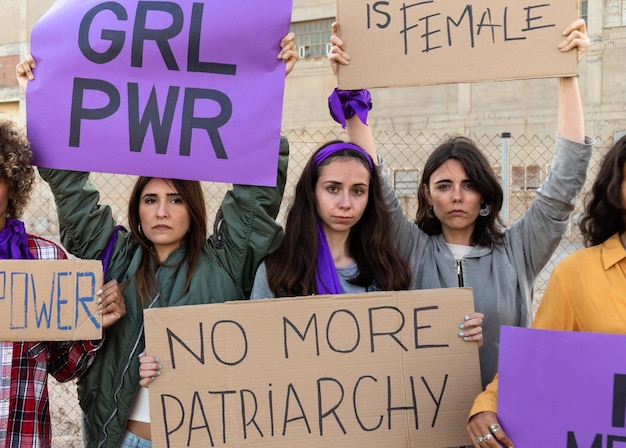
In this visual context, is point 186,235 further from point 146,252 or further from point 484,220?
point 484,220

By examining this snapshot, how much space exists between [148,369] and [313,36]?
17108 millimetres

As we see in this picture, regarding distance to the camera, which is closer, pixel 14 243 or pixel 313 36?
pixel 14 243

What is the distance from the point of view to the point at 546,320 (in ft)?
6.67

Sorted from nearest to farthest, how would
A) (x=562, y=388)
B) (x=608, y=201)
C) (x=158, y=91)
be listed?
(x=562, y=388) < (x=608, y=201) < (x=158, y=91)

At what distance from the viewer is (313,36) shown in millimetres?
18266

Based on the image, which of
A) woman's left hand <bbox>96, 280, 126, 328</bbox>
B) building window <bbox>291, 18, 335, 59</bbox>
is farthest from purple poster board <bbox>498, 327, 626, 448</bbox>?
building window <bbox>291, 18, 335, 59</bbox>

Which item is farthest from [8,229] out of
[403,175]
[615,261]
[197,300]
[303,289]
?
[403,175]

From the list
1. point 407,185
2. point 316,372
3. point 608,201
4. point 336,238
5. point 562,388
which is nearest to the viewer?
point 562,388

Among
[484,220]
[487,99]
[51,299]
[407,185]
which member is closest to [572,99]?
[484,220]

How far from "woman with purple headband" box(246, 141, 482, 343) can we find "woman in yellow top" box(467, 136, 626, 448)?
632mm

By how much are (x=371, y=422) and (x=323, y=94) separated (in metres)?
16.0

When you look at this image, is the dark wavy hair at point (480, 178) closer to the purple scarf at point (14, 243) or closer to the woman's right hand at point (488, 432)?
the woman's right hand at point (488, 432)

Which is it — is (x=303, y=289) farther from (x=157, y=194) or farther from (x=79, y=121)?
(x=79, y=121)

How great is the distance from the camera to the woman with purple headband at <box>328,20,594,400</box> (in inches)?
94.9
